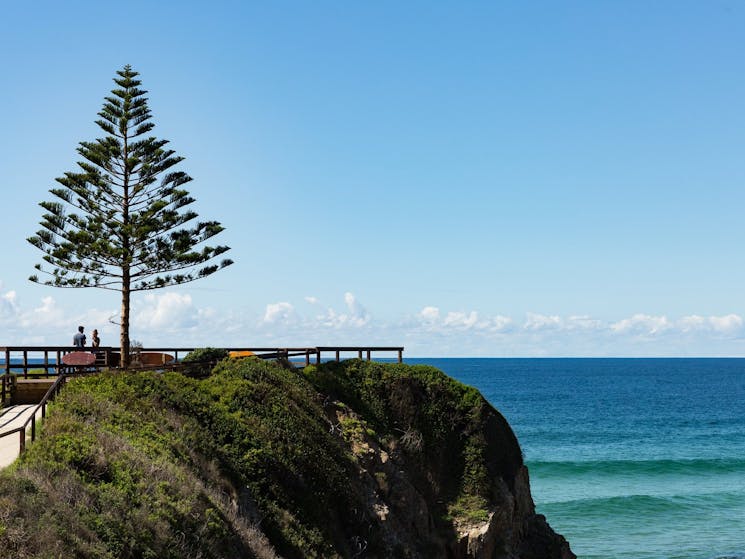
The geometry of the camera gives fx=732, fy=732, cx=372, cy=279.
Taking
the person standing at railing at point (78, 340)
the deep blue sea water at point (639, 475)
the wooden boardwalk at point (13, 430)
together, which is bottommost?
the deep blue sea water at point (639, 475)

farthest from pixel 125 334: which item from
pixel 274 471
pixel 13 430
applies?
pixel 13 430

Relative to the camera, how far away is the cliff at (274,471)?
12273mm

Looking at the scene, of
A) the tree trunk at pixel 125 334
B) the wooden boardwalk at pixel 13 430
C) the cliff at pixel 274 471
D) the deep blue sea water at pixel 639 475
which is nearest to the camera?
the cliff at pixel 274 471

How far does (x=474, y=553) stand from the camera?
25.8 m

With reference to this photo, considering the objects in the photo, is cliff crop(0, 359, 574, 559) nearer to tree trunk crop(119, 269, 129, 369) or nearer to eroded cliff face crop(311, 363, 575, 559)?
eroded cliff face crop(311, 363, 575, 559)

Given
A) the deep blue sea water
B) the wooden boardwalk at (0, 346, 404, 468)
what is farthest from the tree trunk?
the deep blue sea water

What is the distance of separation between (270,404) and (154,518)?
11128 millimetres

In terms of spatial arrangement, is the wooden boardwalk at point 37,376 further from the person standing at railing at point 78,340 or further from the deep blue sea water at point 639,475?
the deep blue sea water at point 639,475

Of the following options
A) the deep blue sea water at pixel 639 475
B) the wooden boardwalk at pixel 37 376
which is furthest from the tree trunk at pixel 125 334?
the deep blue sea water at pixel 639 475

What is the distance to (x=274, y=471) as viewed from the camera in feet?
66.2

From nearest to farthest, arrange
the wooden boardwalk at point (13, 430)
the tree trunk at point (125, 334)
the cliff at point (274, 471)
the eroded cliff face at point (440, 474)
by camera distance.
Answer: the cliff at point (274, 471) → the wooden boardwalk at point (13, 430) → the eroded cliff face at point (440, 474) → the tree trunk at point (125, 334)

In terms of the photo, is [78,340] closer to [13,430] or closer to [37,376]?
[37,376]

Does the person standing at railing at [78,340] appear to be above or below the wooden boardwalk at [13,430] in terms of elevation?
above

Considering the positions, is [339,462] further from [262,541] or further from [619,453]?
[619,453]
